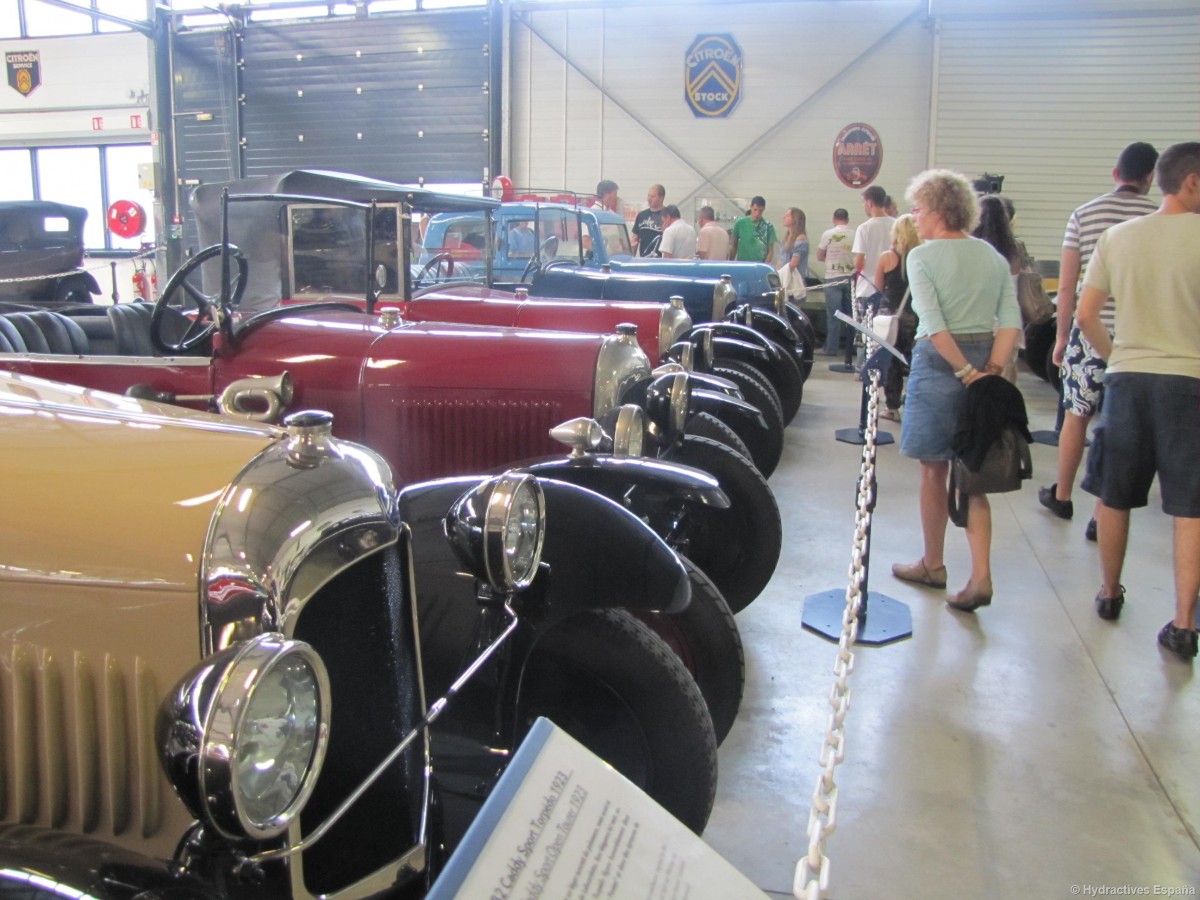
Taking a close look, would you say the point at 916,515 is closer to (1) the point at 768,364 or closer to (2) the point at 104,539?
(1) the point at 768,364

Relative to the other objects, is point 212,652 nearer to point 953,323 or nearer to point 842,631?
point 842,631

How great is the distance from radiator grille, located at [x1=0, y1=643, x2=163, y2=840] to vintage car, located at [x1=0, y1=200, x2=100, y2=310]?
25.4 feet

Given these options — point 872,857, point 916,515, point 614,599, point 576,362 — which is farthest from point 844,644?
point 916,515

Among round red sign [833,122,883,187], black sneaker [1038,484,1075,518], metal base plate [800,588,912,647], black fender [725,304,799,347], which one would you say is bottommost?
metal base plate [800,588,912,647]

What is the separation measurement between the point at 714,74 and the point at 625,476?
1113 centimetres

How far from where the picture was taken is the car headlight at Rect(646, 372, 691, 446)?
3.39 metres

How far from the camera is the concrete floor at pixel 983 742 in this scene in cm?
219

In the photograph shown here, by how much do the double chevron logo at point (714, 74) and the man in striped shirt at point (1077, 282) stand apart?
853cm

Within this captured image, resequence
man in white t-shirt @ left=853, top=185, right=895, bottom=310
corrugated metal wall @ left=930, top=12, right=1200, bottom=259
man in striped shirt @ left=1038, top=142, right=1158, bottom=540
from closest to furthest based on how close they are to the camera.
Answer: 1. man in striped shirt @ left=1038, top=142, right=1158, bottom=540
2. man in white t-shirt @ left=853, top=185, right=895, bottom=310
3. corrugated metal wall @ left=930, top=12, right=1200, bottom=259

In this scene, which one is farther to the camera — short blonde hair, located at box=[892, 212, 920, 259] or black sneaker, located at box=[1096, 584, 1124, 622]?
short blonde hair, located at box=[892, 212, 920, 259]

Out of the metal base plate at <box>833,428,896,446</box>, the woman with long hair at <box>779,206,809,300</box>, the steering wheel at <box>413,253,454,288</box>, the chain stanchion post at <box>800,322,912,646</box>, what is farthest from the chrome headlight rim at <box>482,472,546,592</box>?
the woman with long hair at <box>779,206,809,300</box>

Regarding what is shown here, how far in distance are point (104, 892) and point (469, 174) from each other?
1309 cm

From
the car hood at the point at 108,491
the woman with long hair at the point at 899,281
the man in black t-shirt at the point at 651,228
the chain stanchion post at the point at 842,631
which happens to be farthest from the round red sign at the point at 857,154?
the car hood at the point at 108,491

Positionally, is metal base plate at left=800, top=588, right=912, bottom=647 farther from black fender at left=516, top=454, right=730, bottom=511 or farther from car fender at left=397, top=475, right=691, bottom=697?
car fender at left=397, top=475, right=691, bottom=697
